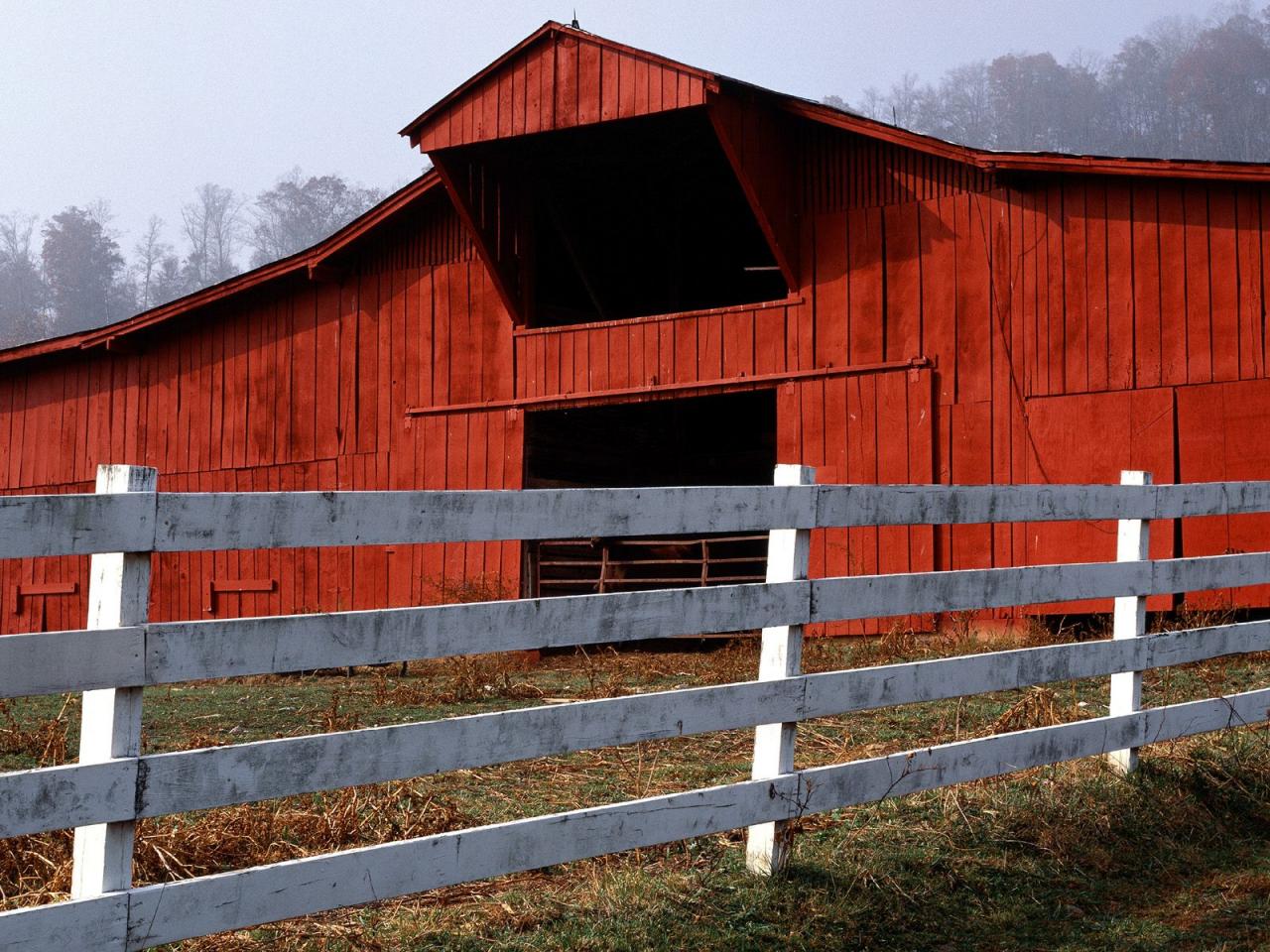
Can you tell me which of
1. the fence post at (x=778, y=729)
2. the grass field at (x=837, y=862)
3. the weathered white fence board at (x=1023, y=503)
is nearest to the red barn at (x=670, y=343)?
the weathered white fence board at (x=1023, y=503)


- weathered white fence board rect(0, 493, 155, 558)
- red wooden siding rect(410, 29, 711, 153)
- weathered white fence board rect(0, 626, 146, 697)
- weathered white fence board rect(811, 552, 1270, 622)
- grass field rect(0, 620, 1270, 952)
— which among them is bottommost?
grass field rect(0, 620, 1270, 952)

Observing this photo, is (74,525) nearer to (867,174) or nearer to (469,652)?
(469,652)

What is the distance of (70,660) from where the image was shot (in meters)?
2.98

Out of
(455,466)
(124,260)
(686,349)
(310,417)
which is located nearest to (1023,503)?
(686,349)

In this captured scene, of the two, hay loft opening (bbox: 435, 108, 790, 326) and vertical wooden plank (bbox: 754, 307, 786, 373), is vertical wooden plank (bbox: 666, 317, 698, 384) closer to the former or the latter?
vertical wooden plank (bbox: 754, 307, 786, 373)

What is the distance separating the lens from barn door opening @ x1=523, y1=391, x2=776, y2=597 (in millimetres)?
16828

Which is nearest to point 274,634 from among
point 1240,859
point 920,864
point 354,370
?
point 920,864

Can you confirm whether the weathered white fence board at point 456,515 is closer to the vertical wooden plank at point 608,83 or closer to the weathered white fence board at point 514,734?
the weathered white fence board at point 514,734

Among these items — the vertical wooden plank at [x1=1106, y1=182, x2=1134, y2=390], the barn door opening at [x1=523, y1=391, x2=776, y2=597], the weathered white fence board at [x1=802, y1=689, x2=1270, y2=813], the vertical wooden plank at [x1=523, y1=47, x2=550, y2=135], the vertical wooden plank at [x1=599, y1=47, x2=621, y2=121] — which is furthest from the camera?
the barn door opening at [x1=523, y1=391, x2=776, y2=597]

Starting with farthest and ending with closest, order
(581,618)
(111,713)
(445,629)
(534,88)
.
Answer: (534,88) → (581,618) → (445,629) → (111,713)

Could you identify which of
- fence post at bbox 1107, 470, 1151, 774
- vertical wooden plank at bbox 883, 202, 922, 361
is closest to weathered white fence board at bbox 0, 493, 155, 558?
fence post at bbox 1107, 470, 1151, 774

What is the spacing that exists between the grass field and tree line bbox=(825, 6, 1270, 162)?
126m

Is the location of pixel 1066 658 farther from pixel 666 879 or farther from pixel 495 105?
pixel 495 105

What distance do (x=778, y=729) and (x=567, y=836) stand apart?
3.12ft
